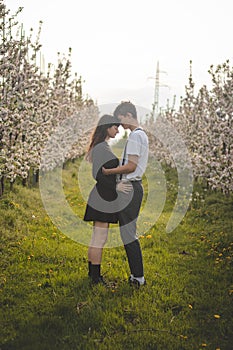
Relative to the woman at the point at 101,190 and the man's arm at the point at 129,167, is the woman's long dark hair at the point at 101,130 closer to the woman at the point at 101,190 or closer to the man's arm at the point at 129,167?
the woman at the point at 101,190

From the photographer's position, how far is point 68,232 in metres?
8.02

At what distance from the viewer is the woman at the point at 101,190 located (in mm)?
5207

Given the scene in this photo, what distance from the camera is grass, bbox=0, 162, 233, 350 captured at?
13.1ft

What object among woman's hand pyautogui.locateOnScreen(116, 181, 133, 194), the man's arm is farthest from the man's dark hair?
woman's hand pyautogui.locateOnScreen(116, 181, 133, 194)

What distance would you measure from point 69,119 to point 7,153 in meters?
9.70

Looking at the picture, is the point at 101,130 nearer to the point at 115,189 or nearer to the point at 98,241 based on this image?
the point at 115,189

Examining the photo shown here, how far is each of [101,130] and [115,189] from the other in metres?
0.81

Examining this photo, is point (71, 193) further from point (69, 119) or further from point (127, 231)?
point (127, 231)

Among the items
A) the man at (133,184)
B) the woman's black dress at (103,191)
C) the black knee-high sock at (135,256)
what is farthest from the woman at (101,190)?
the black knee-high sock at (135,256)

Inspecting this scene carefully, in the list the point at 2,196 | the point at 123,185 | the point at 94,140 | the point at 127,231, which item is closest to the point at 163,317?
the point at 127,231

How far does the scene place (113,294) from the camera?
500 centimetres

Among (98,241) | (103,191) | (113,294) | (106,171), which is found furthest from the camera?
(98,241)

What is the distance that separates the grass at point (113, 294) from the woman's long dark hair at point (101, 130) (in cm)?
182

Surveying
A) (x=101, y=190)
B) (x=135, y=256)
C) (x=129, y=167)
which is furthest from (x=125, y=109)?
(x=135, y=256)
